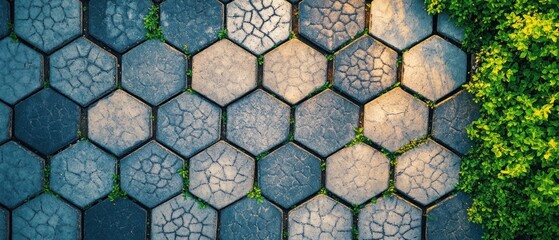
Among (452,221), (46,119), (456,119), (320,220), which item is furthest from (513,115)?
(46,119)

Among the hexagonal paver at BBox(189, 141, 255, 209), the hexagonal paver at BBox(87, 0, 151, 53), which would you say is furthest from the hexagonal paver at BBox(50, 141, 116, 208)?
the hexagonal paver at BBox(87, 0, 151, 53)

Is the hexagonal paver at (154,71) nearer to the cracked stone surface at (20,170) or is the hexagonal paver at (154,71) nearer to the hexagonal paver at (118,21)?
the hexagonal paver at (118,21)

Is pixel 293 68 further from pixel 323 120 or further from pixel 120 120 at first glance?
pixel 120 120

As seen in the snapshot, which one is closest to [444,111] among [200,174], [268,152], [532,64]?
[532,64]

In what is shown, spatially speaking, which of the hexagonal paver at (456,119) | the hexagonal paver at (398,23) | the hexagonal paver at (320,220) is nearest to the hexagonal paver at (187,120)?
the hexagonal paver at (320,220)

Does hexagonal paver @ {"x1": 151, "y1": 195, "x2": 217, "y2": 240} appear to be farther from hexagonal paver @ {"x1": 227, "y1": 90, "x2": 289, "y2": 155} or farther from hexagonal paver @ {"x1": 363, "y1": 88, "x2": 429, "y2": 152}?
hexagonal paver @ {"x1": 363, "y1": 88, "x2": 429, "y2": 152}
